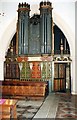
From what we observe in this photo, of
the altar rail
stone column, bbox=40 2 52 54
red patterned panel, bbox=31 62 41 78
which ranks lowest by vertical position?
the altar rail

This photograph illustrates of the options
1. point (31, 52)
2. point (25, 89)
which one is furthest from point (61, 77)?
point (25, 89)

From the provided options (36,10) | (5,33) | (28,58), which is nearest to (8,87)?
(28,58)

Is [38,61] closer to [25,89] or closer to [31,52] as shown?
[31,52]

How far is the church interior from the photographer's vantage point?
29.6ft

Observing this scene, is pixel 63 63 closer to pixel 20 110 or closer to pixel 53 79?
pixel 53 79

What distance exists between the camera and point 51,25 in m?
9.81

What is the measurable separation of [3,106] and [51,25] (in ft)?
19.1

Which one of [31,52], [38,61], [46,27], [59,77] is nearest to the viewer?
[46,27]

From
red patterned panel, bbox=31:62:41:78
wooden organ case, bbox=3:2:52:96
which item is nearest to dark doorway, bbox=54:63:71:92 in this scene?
wooden organ case, bbox=3:2:52:96

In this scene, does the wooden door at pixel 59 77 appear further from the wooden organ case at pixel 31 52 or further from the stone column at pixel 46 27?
the stone column at pixel 46 27

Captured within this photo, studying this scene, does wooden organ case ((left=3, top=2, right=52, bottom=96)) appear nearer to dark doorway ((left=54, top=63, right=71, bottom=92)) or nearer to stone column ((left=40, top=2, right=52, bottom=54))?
stone column ((left=40, top=2, right=52, bottom=54))

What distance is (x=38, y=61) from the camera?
1115 cm

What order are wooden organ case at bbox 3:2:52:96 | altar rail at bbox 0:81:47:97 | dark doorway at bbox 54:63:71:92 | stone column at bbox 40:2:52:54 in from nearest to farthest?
altar rail at bbox 0:81:47:97, wooden organ case at bbox 3:2:52:96, stone column at bbox 40:2:52:54, dark doorway at bbox 54:63:71:92

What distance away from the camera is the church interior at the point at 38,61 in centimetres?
901
